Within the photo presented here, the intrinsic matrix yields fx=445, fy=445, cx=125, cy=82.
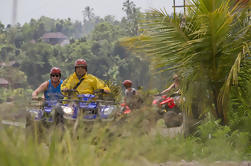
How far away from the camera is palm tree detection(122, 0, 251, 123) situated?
6.86 metres

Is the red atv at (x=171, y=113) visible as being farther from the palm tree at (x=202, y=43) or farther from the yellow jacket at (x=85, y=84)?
the yellow jacket at (x=85, y=84)

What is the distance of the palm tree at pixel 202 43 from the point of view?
6.86m

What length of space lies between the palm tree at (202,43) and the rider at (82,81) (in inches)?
36.7

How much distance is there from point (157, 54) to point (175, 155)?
4202 mm

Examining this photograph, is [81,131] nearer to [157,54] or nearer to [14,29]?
[14,29]

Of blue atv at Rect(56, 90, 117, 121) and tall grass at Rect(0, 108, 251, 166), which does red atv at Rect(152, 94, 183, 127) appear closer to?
blue atv at Rect(56, 90, 117, 121)

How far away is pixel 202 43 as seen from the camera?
275 inches

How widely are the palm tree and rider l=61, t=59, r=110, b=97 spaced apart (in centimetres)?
Answer: 93

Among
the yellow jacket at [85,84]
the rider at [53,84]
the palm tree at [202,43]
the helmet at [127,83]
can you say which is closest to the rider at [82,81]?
the yellow jacket at [85,84]

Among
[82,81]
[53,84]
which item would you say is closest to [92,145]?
[53,84]

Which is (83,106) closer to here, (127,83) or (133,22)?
(127,83)

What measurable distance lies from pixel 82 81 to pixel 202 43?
197 cm

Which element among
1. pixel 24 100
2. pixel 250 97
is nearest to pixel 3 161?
pixel 24 100

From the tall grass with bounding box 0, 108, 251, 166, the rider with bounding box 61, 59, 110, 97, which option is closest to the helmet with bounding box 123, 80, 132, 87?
the rider with bounding box 61, 59, 110, 97
